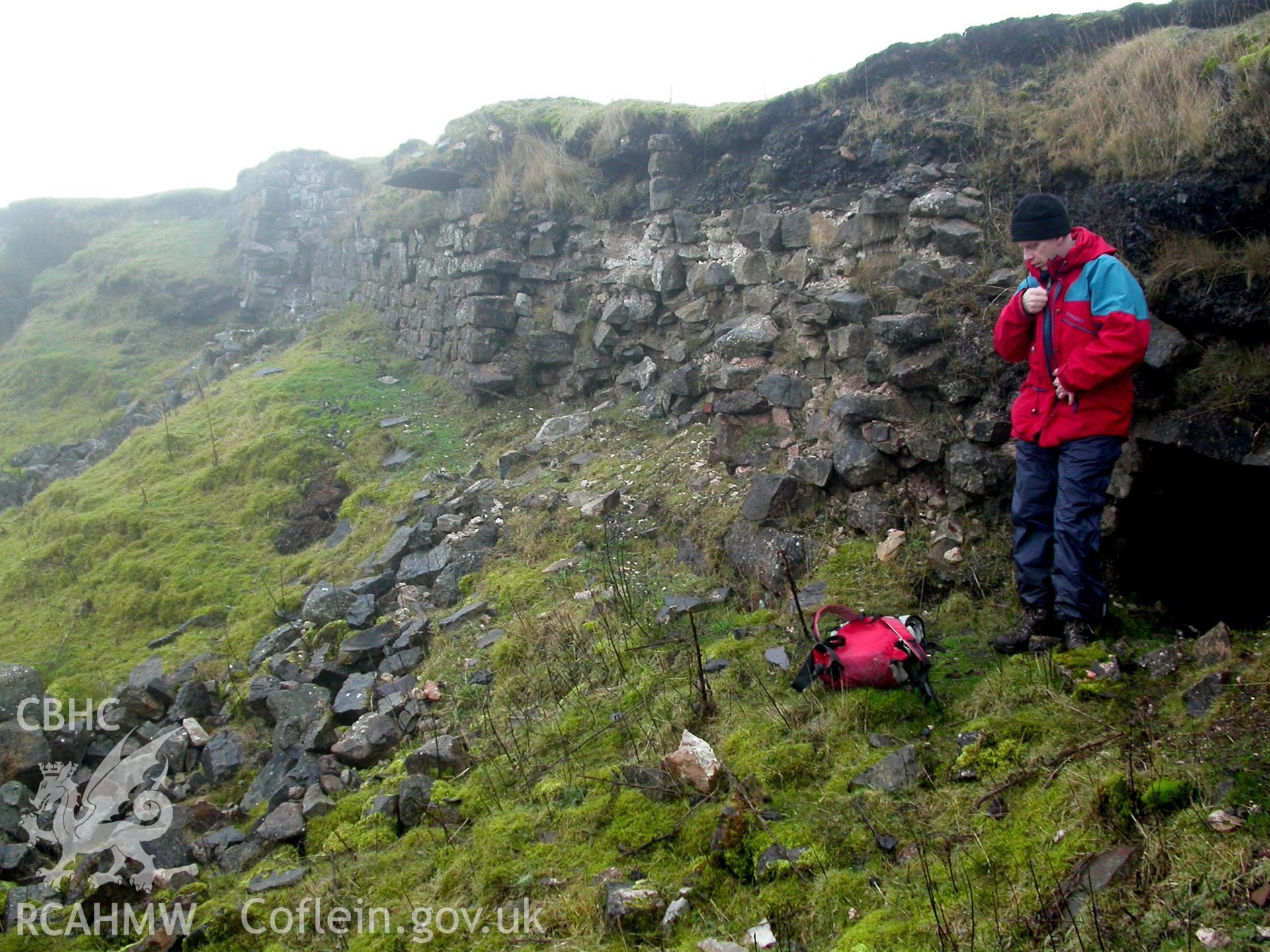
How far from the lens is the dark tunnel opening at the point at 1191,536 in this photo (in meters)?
4.20

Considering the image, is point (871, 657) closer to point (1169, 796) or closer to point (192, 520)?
point (1169, 796)

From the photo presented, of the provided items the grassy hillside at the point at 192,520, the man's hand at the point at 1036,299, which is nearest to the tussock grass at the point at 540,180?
the grassy hillside at the point at 192,520

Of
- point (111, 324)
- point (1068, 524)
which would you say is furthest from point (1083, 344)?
point (111, 324)

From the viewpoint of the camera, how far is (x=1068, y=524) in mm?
3871

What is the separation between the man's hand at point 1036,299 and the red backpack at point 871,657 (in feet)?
5.54

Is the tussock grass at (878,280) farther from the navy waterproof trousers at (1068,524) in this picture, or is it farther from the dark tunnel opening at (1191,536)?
the navy waterproof trousers at (1068,524)

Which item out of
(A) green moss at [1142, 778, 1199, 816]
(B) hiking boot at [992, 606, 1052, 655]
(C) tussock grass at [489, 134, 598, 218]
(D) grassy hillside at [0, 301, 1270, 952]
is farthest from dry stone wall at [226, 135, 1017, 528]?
(A) green moss at [1142, 778, 1199, 816]

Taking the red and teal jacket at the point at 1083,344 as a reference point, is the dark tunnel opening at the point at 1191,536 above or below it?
below

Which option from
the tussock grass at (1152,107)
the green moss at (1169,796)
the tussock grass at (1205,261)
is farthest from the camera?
the tussock grass at (1152,107)

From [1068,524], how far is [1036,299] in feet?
3.74

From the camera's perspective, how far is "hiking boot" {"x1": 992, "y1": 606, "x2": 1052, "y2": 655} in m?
4.02

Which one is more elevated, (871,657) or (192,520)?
(871,657)

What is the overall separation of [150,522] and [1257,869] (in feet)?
36.6

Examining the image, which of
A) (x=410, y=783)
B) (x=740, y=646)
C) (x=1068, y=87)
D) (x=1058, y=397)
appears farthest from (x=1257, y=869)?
(x=1068, y=87)
